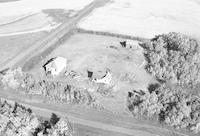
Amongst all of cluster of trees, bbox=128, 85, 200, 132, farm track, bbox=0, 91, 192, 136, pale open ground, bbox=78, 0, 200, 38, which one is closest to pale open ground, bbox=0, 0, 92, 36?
pale open ground, bbox=78, 0, 200, 38

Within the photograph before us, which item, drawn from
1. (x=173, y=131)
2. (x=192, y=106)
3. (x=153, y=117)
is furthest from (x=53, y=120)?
(x=192, y=106)

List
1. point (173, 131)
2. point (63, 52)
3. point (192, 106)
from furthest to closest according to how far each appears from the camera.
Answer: point (63, 52) → point (192, 106) → point (173, 131)

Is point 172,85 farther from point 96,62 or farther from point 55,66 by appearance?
point 55,66

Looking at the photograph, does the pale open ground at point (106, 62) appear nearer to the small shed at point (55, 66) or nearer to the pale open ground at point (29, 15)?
the small shed at point (55, 66)

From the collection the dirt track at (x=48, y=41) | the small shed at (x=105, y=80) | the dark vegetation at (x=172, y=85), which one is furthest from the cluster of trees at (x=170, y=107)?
the dirt track at (x=48, y=41)

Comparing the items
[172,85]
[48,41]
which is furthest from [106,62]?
[48,41]

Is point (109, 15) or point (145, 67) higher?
point (109, 15)

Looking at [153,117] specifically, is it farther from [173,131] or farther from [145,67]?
[145,67]
